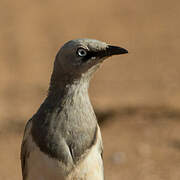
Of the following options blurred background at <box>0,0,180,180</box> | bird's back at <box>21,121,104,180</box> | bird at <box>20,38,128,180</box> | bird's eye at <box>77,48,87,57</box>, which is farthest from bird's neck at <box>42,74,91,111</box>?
blurred background at <box>0,0,180,180</box>

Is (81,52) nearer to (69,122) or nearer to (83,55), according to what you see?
(83,55)

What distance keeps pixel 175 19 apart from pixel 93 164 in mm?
10128

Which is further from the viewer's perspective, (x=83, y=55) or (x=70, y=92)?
(x=70, y=92)

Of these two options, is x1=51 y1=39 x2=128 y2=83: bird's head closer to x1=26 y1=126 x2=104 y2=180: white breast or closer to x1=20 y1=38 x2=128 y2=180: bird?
x1=20 y1=38 x2=128 y2=180: bird

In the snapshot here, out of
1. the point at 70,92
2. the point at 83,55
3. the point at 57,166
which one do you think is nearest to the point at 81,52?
the point at 83,55

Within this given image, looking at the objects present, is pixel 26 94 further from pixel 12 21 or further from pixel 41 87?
pixel 12 21

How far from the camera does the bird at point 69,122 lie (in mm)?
4309

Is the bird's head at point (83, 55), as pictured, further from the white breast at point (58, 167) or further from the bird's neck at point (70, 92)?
the white breast at point (58, 167)

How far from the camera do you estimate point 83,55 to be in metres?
4.28

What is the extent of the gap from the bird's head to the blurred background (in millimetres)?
3585

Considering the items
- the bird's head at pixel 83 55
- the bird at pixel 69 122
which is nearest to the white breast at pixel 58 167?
the bird at pixel 69 122

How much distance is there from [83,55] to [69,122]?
22.2 inches

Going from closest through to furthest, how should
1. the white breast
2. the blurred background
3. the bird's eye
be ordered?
the bird's eye, the white breast, the blurred background

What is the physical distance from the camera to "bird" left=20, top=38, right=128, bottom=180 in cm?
431
